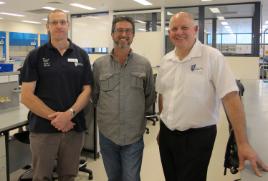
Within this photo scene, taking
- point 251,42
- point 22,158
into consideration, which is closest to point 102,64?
point 22,158

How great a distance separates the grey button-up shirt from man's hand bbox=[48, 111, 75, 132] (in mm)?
221

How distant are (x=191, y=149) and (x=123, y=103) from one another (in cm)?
54

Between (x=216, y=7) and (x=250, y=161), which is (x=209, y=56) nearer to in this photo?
(x=250, y=161)

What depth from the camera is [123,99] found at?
1952 mm

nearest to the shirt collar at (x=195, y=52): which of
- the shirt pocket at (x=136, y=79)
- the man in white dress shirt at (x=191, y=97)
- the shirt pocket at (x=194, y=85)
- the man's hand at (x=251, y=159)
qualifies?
the man in white dress shirt at (x=191, y=97)

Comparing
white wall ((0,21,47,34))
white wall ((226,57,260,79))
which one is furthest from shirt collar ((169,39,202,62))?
white wall ((0,21,47,34))

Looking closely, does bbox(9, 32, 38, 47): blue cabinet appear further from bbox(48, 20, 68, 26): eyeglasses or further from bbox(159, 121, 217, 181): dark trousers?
bbox(159, 121, 217, 181): dark trousers

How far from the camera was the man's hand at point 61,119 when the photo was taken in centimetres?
199

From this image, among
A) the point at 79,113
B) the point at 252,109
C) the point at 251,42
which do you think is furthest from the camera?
the point at 251,42

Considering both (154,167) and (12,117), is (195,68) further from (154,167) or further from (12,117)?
(154,167)

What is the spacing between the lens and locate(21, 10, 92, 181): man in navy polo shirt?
2002 mm

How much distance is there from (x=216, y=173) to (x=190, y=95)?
2.08m

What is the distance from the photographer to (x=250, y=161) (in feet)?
4.72

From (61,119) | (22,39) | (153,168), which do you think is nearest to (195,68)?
(61,119)
